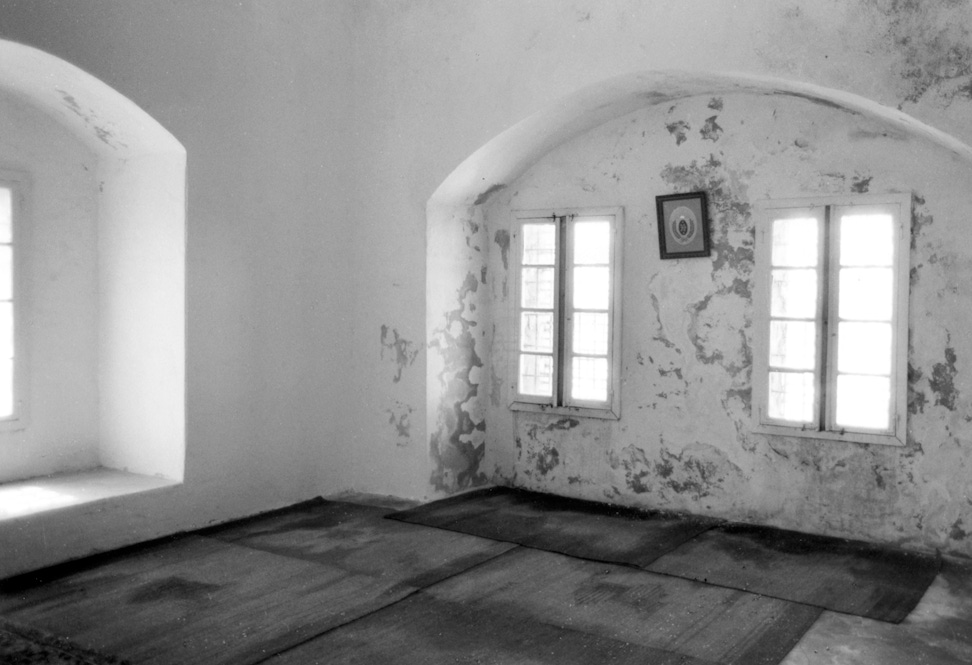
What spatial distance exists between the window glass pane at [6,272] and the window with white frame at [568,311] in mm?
3391

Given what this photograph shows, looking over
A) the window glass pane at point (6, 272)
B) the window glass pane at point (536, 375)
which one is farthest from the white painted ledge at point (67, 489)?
the window glass pane at point (536, 375)

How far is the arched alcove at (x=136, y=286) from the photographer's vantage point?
583 cm

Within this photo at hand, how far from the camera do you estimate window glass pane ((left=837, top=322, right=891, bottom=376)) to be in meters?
5.76

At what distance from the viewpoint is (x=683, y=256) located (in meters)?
6.43

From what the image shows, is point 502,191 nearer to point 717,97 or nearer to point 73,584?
point 717,97

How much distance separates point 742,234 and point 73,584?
446cm

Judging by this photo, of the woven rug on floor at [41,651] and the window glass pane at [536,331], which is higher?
the window glass pane at [536,331]

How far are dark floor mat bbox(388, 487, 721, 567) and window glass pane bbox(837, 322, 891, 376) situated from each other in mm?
1358

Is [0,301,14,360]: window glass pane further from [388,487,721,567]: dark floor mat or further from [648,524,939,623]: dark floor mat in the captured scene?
[648,524,939,623]: dark floor mat

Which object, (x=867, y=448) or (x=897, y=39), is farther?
(x=867, y=448)

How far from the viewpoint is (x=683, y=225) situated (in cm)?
639

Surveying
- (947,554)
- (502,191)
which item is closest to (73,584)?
(502,191)

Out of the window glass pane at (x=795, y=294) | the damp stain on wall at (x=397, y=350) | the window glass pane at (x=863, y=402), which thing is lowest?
the window glass pane at (x=863, y=402)

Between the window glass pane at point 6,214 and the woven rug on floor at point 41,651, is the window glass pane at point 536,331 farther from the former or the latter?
the woven rug on floor at point 41,651
